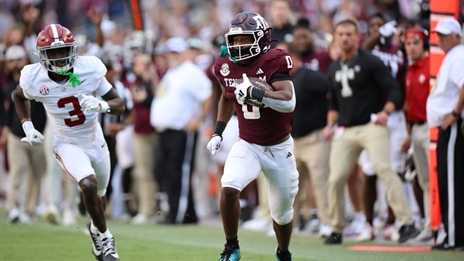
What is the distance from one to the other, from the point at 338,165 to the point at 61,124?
120 inches

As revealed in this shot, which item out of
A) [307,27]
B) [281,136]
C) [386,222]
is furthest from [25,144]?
[281,136]

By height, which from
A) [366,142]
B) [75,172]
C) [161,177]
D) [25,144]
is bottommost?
[161,177]

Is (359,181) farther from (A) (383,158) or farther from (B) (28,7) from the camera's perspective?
(B) (28,7)

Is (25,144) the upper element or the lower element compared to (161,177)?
upper

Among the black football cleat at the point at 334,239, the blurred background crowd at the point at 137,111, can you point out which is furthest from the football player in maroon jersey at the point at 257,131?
the blurred background crowd at the point at 137,111

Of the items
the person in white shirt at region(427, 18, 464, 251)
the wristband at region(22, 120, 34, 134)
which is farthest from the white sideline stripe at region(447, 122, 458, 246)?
the wristband at region(22, 120, 34, 134)

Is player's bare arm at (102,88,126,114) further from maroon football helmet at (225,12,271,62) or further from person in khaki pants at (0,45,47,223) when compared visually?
person in khaki pants at (0,45,47,223)

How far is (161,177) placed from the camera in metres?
12.4

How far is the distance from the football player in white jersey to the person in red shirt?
3348 mm

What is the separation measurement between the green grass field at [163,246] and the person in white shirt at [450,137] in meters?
0.35

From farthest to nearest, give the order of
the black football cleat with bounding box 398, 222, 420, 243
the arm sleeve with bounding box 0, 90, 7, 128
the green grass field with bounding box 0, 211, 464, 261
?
1. the arm sleeve with bounding box 0, 90, 7, 128
2. the black football cleat with bounding box 398, 222, 420, 243
3. the green grass field with bounding box 0, 211, 464, 261

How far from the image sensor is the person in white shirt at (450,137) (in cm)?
793

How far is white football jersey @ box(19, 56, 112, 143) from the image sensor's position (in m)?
7.38

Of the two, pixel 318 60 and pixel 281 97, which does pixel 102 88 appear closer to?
pixel 281 97
